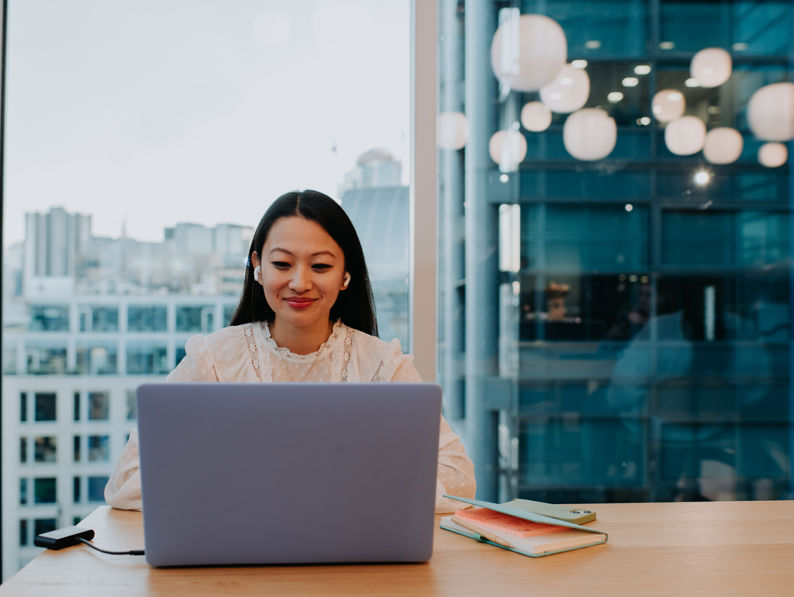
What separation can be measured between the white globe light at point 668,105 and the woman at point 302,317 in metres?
1.55

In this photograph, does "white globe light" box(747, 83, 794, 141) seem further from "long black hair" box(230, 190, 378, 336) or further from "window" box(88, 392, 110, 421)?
"window" box(88, 392, 110, 421)

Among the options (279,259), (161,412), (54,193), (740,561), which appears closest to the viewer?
(161,412)

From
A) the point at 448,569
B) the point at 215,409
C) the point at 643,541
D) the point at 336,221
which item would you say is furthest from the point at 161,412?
the point at 336,221

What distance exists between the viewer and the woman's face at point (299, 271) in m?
1.87

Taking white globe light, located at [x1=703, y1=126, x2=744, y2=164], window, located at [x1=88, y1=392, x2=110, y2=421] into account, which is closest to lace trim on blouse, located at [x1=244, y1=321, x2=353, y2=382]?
window, located at [x1=88, y1=392, x2=110, y2=421]

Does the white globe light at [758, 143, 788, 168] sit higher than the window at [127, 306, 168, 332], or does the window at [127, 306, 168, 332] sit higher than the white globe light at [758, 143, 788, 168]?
the white globe light at [758, 143, 788, 168]

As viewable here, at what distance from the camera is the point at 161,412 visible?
1.01m

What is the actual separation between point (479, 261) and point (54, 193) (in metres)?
1.61

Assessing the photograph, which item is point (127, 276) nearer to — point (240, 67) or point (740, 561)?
point (240, 67)

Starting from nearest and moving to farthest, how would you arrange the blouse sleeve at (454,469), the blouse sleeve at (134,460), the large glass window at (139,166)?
the blouse sleeve at (134,460) < the blouse sleeve at (454,469) < the large glass window at (139,166)

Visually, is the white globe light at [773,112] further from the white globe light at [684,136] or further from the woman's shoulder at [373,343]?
the woman's shoulder at [373,343]

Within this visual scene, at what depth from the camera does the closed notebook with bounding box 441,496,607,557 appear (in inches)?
46.8

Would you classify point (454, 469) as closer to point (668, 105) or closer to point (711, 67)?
point (668, 105)

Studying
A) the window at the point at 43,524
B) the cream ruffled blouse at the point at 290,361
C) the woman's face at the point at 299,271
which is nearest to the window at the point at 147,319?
the window at the point at 43,524
